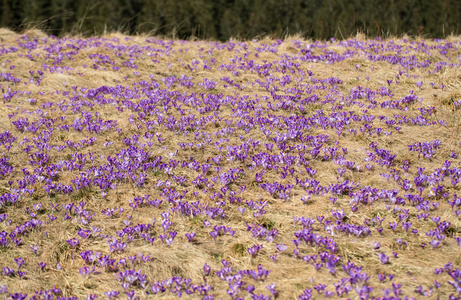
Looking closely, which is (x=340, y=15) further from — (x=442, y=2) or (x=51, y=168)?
(x=51, y=168)

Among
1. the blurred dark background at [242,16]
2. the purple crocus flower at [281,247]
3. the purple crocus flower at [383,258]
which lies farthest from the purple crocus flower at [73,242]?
the blurred dark background at [242,16]

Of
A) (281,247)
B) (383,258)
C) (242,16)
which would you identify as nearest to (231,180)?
(281,247)

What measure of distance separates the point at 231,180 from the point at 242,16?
728 inches

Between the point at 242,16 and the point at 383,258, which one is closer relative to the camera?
the point at 383,258

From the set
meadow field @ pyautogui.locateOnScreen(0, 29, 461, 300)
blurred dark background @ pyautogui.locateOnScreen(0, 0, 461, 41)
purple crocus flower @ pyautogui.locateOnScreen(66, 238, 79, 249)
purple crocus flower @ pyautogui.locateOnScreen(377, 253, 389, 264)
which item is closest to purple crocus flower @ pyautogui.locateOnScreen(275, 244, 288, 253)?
meadow field @ pyautogui.locateOnScreen(0, 29, 461, 300)

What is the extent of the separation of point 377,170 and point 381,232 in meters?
1.71

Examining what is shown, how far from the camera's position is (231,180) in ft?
20.6

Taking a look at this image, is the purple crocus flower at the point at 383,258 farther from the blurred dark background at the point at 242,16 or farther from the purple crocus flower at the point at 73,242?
the blurred dark background at the point at 242,16

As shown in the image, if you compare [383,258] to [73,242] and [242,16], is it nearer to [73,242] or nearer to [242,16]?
[73,242]

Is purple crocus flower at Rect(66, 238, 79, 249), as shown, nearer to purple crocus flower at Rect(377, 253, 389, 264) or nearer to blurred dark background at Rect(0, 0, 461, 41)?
purple crocus flower at Rect(377, 253, 389, 264)

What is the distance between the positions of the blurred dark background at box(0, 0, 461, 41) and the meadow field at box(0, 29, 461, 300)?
10.3m

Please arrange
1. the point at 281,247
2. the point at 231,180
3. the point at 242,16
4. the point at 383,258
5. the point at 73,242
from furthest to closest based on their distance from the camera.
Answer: the point at 242,16 < the point at 231,180 < the point at 73,242 < the point at 281,247 < the point at 383,258

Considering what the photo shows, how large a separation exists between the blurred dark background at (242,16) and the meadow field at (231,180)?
33.9 ft

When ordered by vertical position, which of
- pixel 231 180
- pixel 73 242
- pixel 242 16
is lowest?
pixel 73 242
